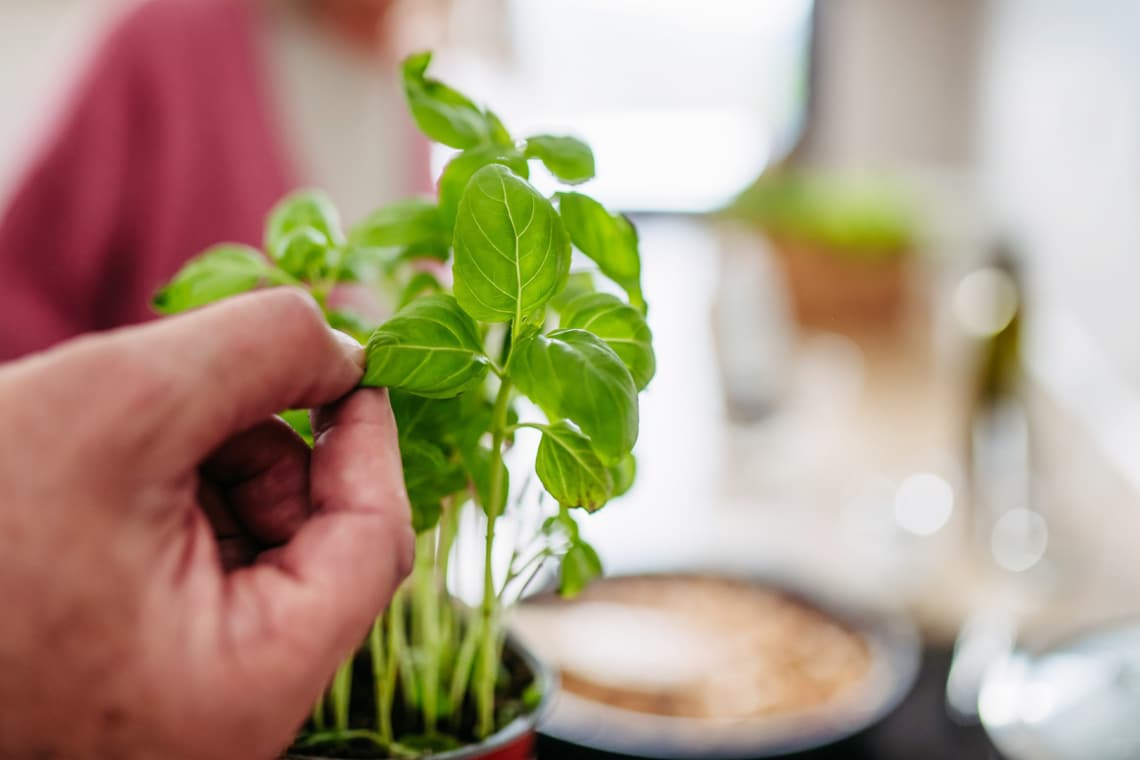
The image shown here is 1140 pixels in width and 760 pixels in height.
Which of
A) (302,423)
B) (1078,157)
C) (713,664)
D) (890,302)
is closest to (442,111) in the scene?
(302,423)

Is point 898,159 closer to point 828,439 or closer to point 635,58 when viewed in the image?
point 635,58

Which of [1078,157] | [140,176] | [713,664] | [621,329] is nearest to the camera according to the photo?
[621,329]

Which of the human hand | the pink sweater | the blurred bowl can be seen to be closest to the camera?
the human hand

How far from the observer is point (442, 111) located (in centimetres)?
41

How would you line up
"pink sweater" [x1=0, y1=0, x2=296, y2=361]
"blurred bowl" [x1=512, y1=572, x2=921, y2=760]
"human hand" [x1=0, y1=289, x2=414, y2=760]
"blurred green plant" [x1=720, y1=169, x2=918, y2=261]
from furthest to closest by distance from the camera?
"blurred green plant" [x1=720, y1=169, x2=918, y2=261]
"pink sweater" [x1=0, y1=0, x2=296, y2=361]
"blurred bowl" [x1=512, y1=572, x2=921, y2=760]
"human hand" [x1=0, y1=289, x2=414, y2=760]

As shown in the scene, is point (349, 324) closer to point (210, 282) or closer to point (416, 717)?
point (210, 282)

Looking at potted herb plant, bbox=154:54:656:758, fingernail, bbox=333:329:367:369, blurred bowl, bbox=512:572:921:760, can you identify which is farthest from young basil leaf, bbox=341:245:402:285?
blurred bowl, bbox=512:572:921:760

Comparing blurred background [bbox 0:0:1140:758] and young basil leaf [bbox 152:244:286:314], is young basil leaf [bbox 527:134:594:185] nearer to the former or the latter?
young basil leaf [bbox 152:244:286:314]

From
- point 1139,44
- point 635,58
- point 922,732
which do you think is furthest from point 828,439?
point 635,58

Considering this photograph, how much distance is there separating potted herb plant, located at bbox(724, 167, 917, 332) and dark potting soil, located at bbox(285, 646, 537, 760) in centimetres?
192

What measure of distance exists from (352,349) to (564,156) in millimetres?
126

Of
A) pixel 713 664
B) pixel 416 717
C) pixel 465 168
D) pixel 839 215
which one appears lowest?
pixel 713 664

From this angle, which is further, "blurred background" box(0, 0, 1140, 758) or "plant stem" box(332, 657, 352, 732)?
"blurred background" box(0, 0, 1140, 758)

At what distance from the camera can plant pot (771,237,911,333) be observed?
235cm
